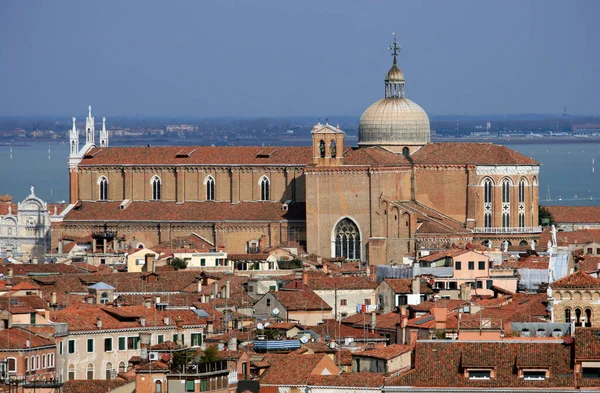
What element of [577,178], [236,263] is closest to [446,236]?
[236,263]

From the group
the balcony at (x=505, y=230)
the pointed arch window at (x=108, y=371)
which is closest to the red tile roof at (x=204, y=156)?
the balcony at (x=505, y=230)

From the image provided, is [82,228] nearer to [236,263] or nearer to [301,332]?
[236,263]

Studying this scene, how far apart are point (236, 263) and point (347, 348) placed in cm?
2676

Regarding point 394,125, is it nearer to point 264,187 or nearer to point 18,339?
point 264,187

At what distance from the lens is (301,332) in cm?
3653

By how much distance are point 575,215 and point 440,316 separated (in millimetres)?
51635

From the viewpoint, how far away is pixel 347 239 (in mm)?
69688

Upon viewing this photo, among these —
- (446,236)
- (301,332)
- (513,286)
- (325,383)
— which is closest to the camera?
(325,383)

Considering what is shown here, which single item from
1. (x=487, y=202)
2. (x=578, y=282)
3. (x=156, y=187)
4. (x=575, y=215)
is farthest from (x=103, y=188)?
(x=578, y=282)

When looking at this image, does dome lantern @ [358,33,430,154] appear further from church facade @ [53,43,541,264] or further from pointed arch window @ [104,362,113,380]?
pointed arch window @ [104,362,113,380]

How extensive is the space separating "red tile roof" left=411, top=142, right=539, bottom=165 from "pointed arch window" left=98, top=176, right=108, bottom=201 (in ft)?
36.5

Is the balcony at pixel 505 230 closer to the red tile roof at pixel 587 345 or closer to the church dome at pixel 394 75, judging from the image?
the church dome at pixel 394 75

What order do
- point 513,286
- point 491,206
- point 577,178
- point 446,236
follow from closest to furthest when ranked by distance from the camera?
1. point 513,286
2. point 446,236
3. point 491,206
4. point 577,178

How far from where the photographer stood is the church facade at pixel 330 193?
69500 mm
